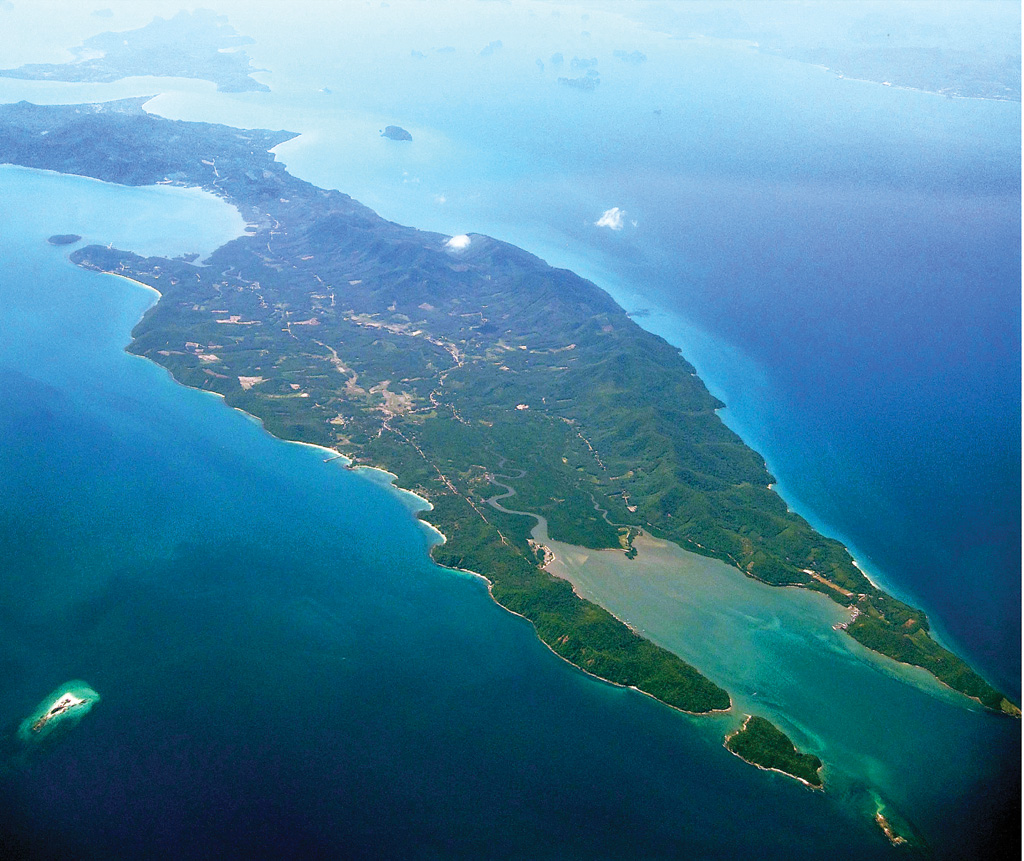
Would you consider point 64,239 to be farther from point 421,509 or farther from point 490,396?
point 421,509

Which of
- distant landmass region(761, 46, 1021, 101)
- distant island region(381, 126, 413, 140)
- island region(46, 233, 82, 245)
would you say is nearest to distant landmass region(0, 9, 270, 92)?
distant island region(381, 126, 413, 140)

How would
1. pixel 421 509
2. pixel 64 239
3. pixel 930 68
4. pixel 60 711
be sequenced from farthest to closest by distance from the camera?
1. pixel 930 68
2. pixel 64 239
3. pixel 421 509
4. pixel 60 711

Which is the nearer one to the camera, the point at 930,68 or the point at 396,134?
the point at 396,134

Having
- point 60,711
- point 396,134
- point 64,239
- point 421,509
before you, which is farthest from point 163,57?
point 60,711

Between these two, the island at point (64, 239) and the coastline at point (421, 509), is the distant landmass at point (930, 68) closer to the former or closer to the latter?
the island at point (64, 239)

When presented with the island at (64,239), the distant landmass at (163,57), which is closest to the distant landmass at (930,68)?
the distant landmass at (163,57)

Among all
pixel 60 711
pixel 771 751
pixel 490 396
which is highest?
pixel 60 711
